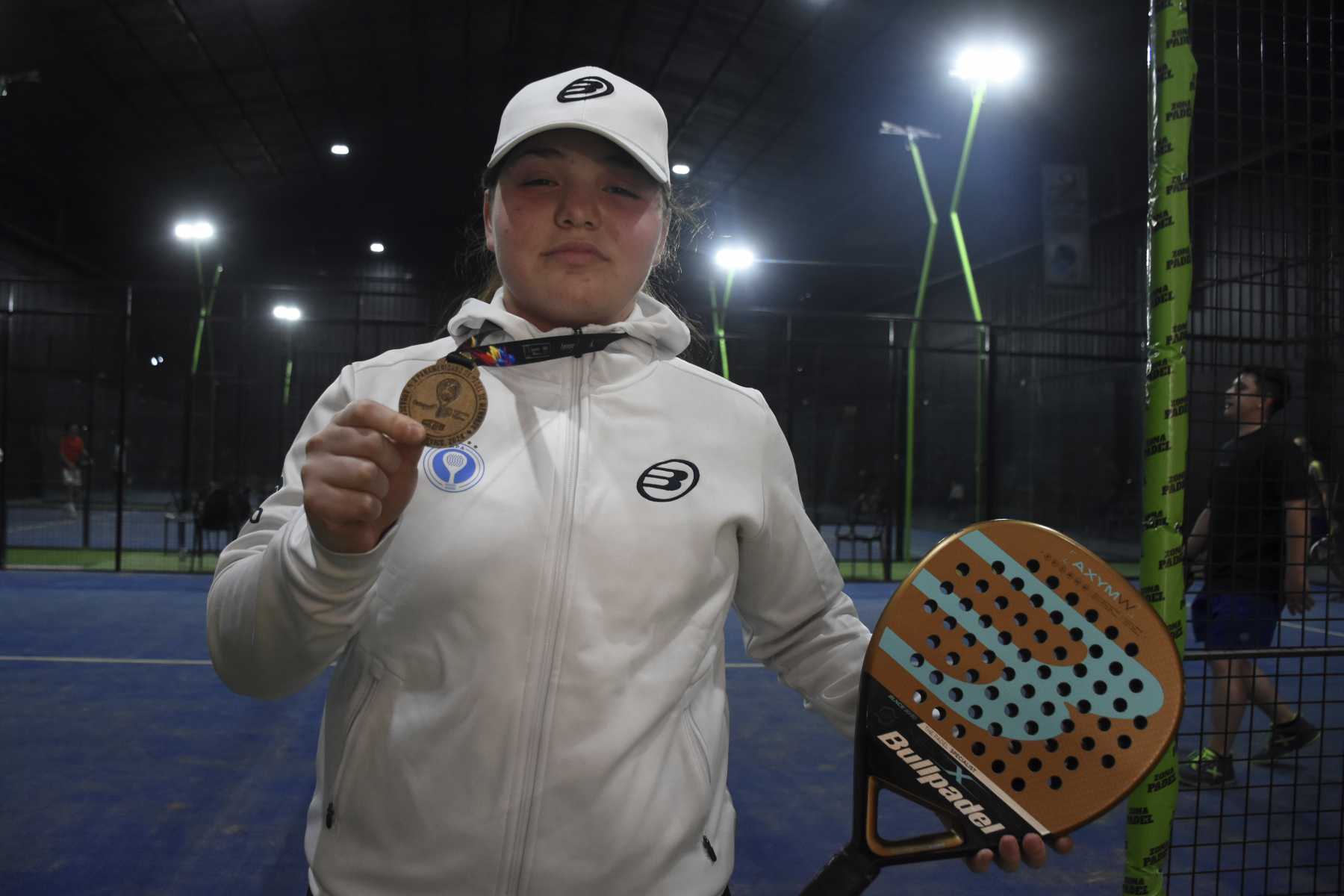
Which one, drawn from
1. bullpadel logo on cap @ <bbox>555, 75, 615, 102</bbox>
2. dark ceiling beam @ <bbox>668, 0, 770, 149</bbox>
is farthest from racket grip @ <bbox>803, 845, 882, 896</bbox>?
dark ceiling beam @ <bbox>668, 0, 770, 149</bbox>

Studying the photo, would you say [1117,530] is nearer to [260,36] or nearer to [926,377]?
[926,377]

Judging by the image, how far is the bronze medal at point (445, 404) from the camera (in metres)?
0.89

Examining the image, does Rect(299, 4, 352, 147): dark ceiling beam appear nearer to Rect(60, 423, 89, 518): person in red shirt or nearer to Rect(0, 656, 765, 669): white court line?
Rect(60, 423, 89, 518): person in red shirt

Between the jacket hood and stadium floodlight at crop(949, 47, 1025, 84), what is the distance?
330 inches

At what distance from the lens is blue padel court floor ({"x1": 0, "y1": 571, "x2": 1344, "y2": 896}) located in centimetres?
283

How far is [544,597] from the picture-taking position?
107cm

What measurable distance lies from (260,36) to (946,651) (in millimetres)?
15344

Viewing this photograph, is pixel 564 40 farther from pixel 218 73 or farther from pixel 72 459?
pixel 72 459

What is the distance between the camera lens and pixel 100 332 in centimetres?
2127

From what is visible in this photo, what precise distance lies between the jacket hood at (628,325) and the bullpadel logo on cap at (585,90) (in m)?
0.28

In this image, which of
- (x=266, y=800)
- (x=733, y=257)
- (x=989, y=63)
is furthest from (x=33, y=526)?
(x=989, y=63)

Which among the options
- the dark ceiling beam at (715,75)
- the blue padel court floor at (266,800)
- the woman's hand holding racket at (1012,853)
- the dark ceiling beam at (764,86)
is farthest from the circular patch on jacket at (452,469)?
the dark ceiling beam at (764,86)

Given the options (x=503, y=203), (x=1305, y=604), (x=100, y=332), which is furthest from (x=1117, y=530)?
(x=100, y=332)

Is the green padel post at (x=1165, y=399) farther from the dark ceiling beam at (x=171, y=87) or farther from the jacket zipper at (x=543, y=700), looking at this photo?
the dark ceiling beam at (x=171, y=87)
